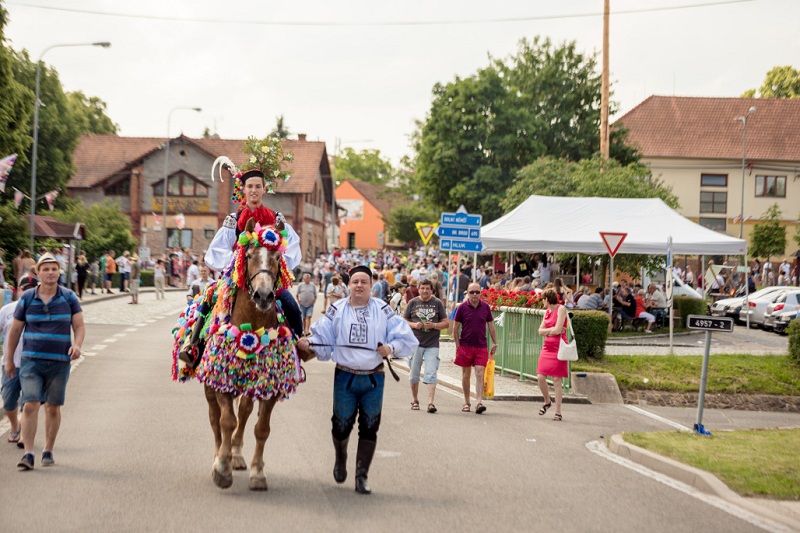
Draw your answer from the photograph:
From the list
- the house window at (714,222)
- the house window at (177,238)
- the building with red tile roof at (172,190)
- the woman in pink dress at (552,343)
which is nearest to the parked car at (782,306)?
the woman in pink dress at (552,343)

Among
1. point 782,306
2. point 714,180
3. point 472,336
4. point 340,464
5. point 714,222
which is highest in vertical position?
point 714,180

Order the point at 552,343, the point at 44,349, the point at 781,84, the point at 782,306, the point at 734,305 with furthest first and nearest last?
the point at 781,84 < the point at 734,305 < the point at 782,306 < the point at 552,343 < the point at 44,349

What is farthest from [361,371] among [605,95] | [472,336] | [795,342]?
[605,95]

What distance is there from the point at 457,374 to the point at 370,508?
1131cm

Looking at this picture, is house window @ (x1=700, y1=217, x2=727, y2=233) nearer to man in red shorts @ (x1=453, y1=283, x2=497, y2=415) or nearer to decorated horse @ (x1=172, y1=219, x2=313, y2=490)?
man in red shorts @ (x1=453, y1=283, x2=497, y2=415)

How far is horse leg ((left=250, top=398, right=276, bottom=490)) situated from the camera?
8.02m

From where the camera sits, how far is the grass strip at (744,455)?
8805mm

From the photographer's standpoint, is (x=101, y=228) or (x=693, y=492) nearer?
(x=693, y=492)

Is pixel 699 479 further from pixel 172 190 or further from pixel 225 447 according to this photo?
pixel 172 190

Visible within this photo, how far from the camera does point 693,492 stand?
8.82 meters

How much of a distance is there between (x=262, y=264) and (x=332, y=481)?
2025 mm

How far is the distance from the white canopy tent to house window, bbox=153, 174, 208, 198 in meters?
45.5

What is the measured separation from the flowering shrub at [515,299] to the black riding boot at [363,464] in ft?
30.3

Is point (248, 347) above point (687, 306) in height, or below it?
above
